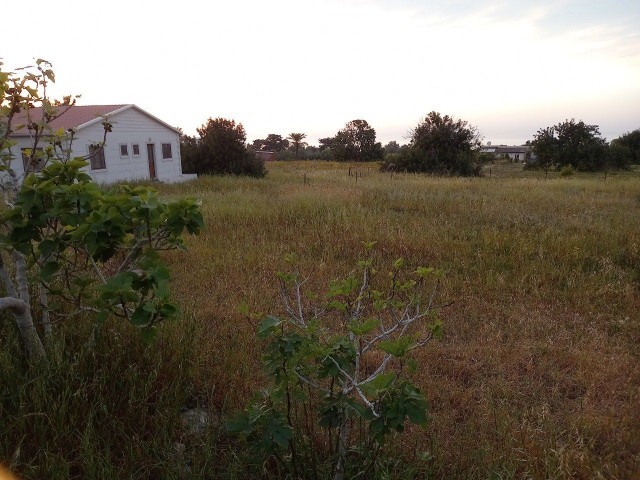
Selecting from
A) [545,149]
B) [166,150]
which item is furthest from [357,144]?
[166,150]

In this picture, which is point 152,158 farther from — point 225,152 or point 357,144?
point 357,144

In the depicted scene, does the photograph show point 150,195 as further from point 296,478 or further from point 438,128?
point 438,128

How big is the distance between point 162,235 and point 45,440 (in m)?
1.20

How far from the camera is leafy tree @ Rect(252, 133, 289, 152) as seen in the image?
89812 mm

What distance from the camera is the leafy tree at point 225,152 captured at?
24.0 m

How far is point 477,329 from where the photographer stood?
469cm

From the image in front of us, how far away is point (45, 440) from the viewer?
229cm

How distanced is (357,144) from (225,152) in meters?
28.9

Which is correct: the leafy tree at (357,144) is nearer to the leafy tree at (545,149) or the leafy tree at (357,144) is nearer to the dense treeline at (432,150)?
the dense treeline at (432,150)

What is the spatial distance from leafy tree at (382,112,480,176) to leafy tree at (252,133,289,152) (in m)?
60.0

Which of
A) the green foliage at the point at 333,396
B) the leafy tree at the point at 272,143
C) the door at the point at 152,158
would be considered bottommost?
the green foliage at the point at 333,396

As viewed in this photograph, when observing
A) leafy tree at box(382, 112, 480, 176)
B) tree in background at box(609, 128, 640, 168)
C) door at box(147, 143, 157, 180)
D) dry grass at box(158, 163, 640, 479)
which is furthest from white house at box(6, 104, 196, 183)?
tree in background at box(609, 128, 640, 168)

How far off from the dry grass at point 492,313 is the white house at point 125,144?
9734 mm

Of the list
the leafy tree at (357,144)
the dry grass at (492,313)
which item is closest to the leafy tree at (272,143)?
the leafy tree at (357,144)
